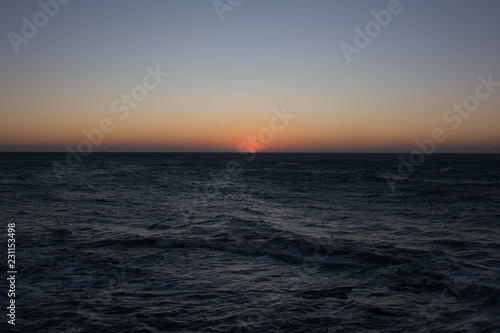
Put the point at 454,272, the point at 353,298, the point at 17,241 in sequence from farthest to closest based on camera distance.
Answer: the point at 17,241
the point at 454,272
the point at 353,298

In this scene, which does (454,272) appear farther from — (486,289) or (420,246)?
(420,246)

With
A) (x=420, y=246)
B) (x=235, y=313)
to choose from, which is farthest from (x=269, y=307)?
(x=420, y=246)

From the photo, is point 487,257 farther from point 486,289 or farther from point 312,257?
point 312,257

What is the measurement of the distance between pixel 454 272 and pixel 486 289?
1219mm

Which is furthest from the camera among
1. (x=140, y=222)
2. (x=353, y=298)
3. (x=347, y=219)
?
(x=347, y=219)

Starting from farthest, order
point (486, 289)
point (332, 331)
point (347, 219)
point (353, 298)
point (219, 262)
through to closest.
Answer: point (347, 219) → point (219, 262) → point (486, 289) → point (353, 298) → point (332, 331)

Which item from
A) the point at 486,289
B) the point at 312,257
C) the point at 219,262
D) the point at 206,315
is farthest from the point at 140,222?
the point at 486,289

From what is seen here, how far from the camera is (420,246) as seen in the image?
11.5m

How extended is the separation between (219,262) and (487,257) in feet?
23.8

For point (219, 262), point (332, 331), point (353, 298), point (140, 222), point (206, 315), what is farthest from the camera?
point (140, 222)

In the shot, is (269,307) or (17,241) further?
(17,241)

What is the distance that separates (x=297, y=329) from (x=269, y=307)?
3.06ft

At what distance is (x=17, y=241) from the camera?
11.3m

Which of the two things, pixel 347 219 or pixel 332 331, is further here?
pixel 347 219
